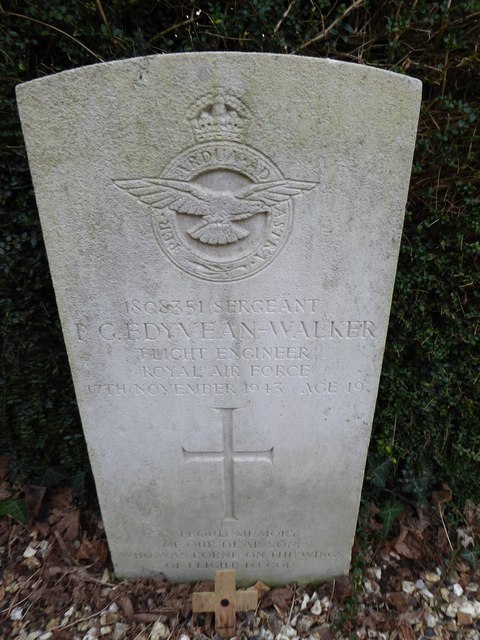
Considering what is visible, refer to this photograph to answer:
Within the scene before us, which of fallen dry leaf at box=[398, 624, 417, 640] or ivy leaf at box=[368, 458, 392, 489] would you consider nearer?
fallen dry leaf at box=[398, 624, 417, 640]

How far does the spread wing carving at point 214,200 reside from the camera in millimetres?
1607

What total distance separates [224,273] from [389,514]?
201 cm

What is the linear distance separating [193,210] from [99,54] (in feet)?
3.50

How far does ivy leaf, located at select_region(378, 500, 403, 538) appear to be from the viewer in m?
2.80

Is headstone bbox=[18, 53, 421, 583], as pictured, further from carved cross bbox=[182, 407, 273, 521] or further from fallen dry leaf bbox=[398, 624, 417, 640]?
fallen dry leaf bbox=[398, 624, 417, 640]

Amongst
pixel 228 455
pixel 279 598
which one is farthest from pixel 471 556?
pixel 228 455

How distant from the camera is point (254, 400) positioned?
2.04m

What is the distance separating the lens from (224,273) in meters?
1.76

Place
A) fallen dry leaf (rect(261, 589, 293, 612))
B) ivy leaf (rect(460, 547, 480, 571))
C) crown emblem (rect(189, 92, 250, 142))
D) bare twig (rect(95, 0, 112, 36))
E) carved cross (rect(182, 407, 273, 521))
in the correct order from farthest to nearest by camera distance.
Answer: ivy leaf (rect(460, 547, 480, 571)), fallen dry leaf (rect(261, 589, 293, 612)), carved cross (rect(182, 407, 273, 521)), bare twig (rect(95, 0, 112, 36)), crown emblem (rect(189, 92, 250, 142))

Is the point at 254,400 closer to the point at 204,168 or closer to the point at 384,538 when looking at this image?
the point at 204,168

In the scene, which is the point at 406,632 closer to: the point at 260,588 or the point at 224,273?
the point at 260,588

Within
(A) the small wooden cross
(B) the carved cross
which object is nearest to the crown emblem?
(B) the carved cross

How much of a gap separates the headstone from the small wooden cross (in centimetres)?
21

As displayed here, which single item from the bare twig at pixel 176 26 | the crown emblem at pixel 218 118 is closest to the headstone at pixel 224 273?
the crown emblem at pixel 218 118
